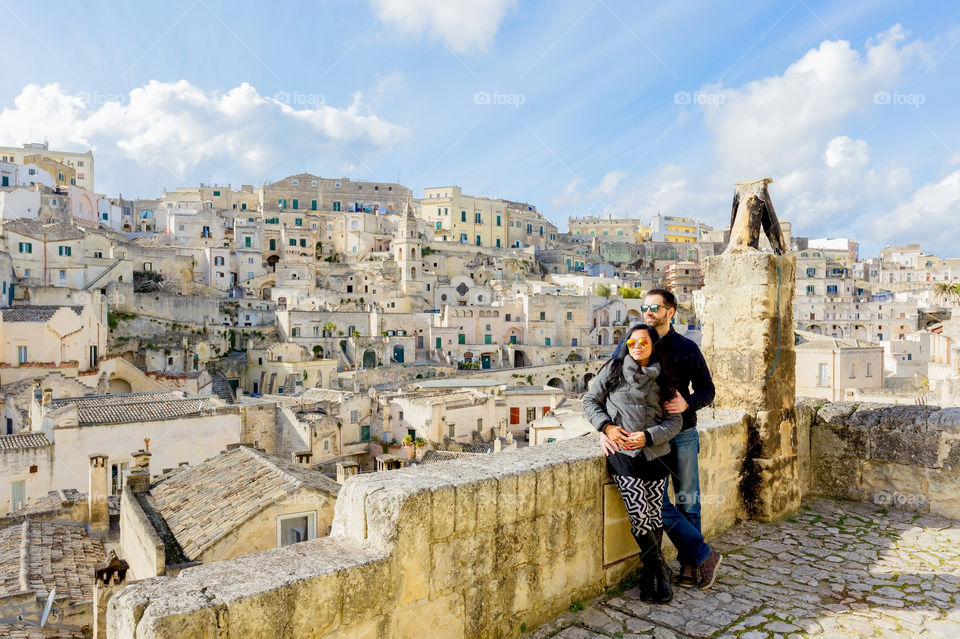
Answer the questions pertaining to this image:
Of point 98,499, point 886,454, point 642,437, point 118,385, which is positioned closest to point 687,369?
point 642,437

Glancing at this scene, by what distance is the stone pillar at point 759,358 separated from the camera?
18.1 feet

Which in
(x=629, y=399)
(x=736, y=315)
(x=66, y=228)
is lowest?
(x=629, y=399)

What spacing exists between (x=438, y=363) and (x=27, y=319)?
1119 inches

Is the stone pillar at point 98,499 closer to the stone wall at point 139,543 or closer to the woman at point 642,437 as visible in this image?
the stone wall at point 139,543

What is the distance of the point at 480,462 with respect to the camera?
3.87 metres

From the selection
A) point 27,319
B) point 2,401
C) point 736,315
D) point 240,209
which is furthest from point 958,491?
point 240,209

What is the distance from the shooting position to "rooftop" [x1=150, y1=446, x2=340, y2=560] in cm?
1012

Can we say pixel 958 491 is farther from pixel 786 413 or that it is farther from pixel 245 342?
pixel 245 342

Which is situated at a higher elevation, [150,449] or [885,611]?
[885,611]

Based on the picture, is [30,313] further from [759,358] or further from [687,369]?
[687,369]

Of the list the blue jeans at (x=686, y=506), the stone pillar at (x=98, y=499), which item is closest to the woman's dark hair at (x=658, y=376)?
the blue jeans at (x=686, y=506)

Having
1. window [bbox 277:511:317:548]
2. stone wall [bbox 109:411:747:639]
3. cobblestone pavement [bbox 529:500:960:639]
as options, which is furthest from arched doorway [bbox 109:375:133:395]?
cobblestone pavement [bbox 529:500:960:639]

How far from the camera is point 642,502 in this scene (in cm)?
393
